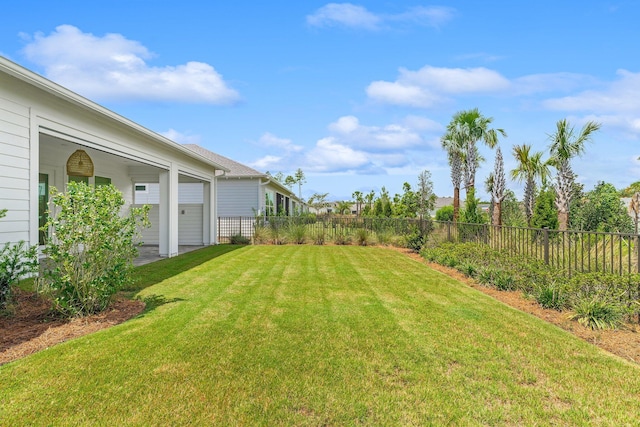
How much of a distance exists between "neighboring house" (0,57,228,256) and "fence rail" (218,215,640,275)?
548 cm

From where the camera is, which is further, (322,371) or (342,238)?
(342,238)

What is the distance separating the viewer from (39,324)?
4.46 m

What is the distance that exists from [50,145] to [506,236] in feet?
36.5

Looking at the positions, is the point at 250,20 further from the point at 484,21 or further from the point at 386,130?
the point at 386,130

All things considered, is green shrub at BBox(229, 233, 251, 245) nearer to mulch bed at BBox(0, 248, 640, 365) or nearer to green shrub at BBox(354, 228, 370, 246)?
green shrub at BBox(354, 228, 370, 246)

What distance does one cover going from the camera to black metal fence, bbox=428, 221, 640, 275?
5.75 meters

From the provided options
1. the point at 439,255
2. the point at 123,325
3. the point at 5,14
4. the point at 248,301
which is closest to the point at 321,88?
the point at 439,255

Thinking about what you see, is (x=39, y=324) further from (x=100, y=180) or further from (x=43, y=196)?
(x=100, y=180)

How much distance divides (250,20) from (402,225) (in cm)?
950

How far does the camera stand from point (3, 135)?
525cm

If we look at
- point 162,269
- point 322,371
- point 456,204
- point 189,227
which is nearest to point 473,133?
point 456,204

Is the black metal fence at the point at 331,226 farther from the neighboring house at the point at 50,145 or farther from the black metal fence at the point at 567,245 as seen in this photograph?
the neighboring house at the point at 50,145

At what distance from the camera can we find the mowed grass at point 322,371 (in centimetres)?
263

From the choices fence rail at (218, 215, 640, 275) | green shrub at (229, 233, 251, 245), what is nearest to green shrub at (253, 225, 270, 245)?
fence rail at (218, 215, 640, 275)
